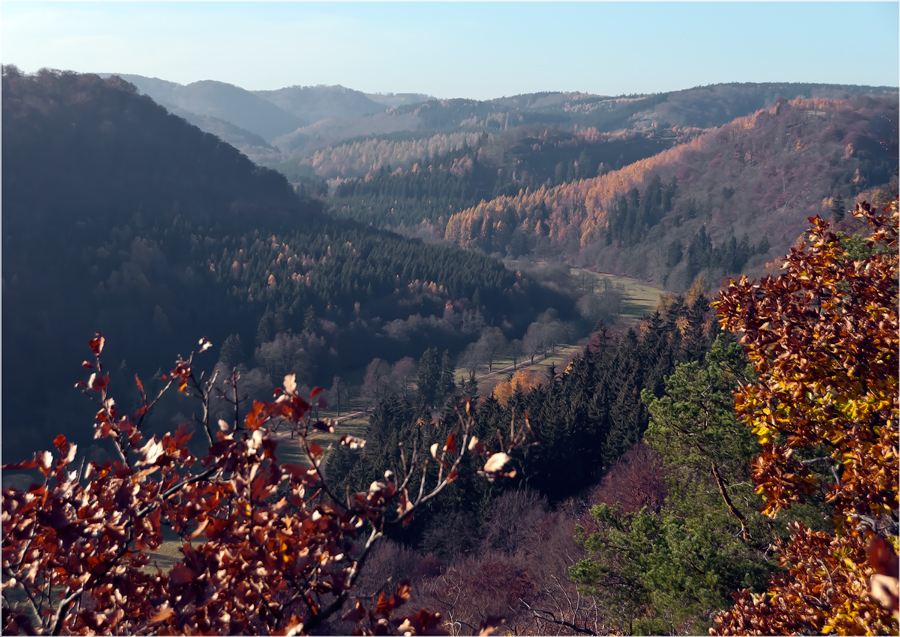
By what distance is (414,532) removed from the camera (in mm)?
40781

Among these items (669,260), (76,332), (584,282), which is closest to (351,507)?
(76,332)

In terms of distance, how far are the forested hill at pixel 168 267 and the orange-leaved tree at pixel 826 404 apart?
79.9 meters

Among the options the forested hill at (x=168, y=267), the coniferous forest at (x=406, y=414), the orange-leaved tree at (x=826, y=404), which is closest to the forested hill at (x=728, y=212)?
the coniferous forest at (x=406, y=414)

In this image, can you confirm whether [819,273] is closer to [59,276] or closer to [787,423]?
[787,423]

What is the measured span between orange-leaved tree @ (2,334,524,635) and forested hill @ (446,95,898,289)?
14981cm

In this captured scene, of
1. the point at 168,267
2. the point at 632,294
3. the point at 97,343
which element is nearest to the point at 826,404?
the point at 97,343

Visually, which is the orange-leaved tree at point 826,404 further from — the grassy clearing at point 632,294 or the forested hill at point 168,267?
the grassy clearing at point 632,294

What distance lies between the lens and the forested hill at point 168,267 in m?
93.6

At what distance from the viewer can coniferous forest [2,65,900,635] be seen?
15.3ft

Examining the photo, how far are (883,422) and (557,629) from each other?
1752 cm

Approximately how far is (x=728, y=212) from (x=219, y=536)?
7645 inches

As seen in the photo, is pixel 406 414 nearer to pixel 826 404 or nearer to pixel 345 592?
pixel 826 404

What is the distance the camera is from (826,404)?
7699 mm

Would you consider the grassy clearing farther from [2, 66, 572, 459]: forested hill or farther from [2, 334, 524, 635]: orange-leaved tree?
[2, 334, 524, 635]: orange-leaved tree
